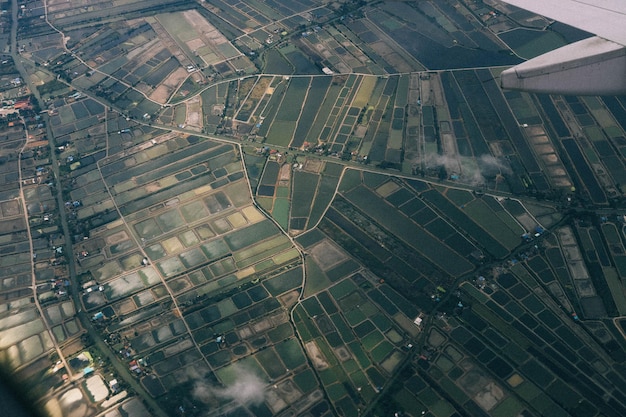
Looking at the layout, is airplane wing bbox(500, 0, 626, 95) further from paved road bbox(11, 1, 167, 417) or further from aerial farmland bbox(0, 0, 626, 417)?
paved road bbox(11, 1, 167, 417)

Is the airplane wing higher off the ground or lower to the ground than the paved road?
higher

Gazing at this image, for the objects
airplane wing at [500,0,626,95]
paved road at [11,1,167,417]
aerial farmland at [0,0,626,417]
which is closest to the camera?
airplane wing at [500,0,626,95]

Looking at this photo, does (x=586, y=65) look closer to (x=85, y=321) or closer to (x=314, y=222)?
(x=314, y=222)

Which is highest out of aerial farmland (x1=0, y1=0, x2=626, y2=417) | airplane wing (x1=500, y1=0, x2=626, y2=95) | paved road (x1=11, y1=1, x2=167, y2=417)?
airplane wing (x1=500, y1=0, x2=626, y2=95)

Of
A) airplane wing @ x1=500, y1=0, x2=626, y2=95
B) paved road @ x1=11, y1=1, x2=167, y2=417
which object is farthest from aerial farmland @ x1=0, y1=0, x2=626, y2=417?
airplane wing @ x1=500, y1=0, x2=626, y2=95

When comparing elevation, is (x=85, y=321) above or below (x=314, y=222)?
below

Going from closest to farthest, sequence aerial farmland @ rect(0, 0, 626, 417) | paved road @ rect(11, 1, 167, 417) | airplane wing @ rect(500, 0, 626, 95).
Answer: airplane wing @ rect(500, 0, 626, 95) → aerial farmland @ rect(0, 0, 626, 417) → paved road @ rect(11, 1, 167, 417)

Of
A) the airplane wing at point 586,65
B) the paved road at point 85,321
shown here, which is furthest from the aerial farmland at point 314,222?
the airplane wing at point 586,65

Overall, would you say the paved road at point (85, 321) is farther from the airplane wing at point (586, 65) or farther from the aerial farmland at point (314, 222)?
the airplane wing at point (586, 65)

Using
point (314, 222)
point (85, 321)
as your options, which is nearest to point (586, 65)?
point (314, 222)
